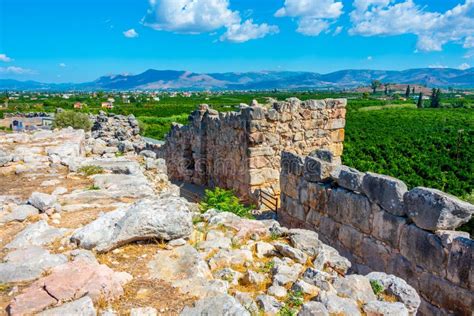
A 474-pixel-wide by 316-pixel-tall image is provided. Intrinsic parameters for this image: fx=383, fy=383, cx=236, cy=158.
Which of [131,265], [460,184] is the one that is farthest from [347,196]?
[460,184]

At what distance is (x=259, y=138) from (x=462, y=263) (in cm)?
544

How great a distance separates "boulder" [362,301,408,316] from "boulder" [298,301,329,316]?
0.40 m

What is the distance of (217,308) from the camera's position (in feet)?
8.26

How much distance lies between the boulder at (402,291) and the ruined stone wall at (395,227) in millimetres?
1157

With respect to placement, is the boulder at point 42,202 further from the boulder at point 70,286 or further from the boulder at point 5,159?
the boulder at point 5,159

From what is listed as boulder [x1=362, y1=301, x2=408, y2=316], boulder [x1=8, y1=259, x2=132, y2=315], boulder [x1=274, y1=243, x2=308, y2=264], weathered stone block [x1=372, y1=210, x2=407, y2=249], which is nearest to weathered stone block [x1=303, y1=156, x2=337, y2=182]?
weathered stone block [x1=372, y1=210, x2=407, y2=249]

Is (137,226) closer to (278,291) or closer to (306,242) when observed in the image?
(278,291)

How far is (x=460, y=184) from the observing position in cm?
1981

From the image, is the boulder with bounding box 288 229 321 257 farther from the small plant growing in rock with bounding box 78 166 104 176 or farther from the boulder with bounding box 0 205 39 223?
the small plant growing in rock with bounding box 78 166 104 176

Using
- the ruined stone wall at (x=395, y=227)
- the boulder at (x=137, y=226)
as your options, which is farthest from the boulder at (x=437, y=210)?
the boulder at (x=137, y=226)

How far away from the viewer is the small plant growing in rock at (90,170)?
5.86m

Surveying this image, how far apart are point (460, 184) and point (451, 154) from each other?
11.2m

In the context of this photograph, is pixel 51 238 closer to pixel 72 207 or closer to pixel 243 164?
pixel 72 207

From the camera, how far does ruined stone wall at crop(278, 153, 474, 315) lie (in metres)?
4.06
